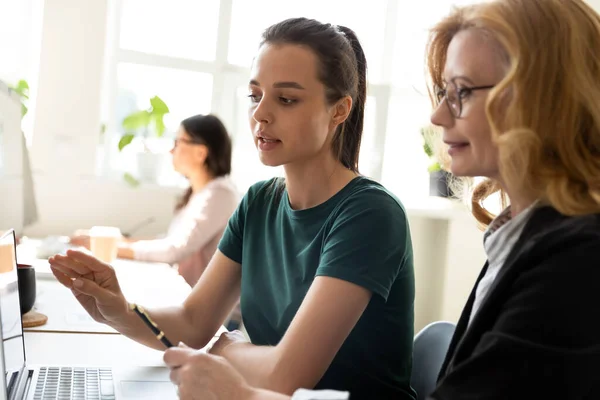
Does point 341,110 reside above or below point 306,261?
above

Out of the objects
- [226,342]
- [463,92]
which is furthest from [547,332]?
[226,342]

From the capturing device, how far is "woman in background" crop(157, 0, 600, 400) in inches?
31.4

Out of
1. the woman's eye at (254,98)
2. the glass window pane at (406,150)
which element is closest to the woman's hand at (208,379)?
the woman's eye at (254,98)

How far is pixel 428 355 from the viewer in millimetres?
1332

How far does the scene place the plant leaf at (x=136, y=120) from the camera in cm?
386

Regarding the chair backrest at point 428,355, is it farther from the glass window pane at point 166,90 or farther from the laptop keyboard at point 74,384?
the glass window pane at point 166,90

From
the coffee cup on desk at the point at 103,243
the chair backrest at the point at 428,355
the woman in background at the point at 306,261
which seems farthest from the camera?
the coffee cup on desk at the point at 103,243

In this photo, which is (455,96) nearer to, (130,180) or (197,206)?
(197,206)

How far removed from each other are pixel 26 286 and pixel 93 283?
1.12 feet

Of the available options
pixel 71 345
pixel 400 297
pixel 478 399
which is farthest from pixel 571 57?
pixel 71 345

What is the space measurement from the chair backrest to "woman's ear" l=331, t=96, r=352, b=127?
0.47 m

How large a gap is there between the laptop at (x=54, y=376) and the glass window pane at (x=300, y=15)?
301 centimetres

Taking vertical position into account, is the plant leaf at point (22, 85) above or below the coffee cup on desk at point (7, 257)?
above

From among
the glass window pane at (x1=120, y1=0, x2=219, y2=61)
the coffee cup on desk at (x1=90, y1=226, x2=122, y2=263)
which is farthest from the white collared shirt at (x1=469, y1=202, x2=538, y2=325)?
the glass window pane at (x1=120, y1=0, x2=219, y2=61)
